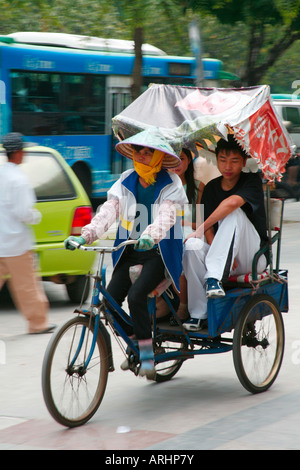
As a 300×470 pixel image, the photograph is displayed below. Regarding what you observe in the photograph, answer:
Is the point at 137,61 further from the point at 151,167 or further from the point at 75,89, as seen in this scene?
the point at 151,167

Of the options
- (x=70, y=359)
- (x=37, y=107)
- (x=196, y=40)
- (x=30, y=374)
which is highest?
(x=196, y=40)

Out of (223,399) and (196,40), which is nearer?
(223,399)

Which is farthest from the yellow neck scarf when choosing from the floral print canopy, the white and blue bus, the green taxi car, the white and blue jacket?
the white and blue bus

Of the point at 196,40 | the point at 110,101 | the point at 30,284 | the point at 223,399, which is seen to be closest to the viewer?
the point at 223,399

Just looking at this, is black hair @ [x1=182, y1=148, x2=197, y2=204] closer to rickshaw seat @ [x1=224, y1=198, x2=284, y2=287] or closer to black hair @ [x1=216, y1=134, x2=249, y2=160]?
black hair @ [x1=216, y1=134, x2=249, y2=160]

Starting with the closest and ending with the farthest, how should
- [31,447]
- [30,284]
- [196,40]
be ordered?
[31,447]
[30,284]
[196,40]

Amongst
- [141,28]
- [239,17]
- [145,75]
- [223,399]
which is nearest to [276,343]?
[223,399]

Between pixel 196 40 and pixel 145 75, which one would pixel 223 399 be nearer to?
pixel 196 40

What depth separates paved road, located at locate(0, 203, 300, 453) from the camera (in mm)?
4438

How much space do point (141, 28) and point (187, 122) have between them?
9.16m

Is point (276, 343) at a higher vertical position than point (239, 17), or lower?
lower

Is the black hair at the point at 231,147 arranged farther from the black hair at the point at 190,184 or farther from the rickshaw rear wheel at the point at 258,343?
the rickshaw rear wheel at the point at 258,343

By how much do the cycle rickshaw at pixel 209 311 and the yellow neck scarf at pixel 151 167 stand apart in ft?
1.35

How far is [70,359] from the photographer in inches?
185
